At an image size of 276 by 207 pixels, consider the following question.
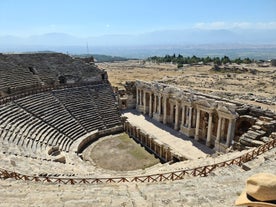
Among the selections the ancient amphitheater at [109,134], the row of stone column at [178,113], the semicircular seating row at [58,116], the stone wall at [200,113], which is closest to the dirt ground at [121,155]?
the ancient amphitheater at [109,134]

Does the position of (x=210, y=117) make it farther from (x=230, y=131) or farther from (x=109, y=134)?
(x=109, y=134)

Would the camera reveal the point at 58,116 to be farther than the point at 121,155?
Yes

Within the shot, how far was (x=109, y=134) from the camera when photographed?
31484 mm

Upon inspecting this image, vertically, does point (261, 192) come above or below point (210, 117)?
above

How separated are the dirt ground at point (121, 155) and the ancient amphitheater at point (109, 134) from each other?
3.17 feet

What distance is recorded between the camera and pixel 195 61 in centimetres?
11662

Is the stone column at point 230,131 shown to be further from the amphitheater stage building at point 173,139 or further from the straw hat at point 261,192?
the straw hat at point 261,192

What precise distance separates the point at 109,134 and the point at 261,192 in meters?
25.9

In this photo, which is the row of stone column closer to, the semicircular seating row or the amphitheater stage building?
the amphitheater stage building

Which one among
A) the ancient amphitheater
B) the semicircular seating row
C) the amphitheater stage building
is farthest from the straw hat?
the semicircular seating row

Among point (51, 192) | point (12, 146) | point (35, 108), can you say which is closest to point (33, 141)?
point (12, 146)

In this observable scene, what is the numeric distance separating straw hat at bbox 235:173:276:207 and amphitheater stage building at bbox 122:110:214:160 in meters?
17.4

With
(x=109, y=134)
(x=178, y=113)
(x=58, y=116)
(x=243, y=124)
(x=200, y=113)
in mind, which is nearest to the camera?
(x=243, y=124)

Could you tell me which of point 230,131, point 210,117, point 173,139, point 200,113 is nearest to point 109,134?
point 173,139
